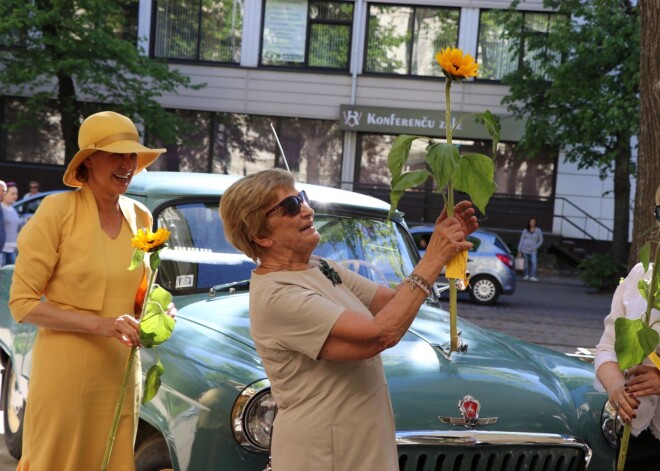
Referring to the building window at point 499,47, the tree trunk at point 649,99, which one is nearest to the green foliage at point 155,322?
the tree trunk at point 649,99

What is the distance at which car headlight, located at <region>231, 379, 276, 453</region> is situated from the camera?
3.41 m

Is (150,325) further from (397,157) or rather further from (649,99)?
(649,99)

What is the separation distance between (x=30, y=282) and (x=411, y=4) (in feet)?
87.4

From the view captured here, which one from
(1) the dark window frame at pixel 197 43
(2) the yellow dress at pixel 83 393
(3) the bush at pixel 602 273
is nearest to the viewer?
(2) the yellow dress at pixel 83 393

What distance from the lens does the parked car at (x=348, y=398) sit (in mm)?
3500

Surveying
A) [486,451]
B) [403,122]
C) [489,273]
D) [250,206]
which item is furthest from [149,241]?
[403,122]

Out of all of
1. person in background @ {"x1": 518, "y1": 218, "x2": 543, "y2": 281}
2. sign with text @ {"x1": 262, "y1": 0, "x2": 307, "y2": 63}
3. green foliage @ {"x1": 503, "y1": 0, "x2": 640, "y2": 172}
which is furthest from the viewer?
sign with text @ {"x1": 262, "y1": 0, "x2": 307, "y2": 63}

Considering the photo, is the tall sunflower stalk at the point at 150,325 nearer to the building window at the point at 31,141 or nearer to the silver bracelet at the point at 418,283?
the silver bracelet at the point at 418,283

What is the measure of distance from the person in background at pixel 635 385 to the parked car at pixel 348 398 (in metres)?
0.26

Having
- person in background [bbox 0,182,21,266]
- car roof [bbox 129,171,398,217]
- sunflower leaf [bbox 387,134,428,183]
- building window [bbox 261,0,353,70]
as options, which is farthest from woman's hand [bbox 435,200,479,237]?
building window [bbox 261,0,353,70]

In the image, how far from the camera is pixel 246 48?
29125 millimetres

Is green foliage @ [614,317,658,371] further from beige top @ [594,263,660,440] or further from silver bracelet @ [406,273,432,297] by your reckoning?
silver bracelet @ [406,273,432,297]

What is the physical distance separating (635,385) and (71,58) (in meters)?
21.6

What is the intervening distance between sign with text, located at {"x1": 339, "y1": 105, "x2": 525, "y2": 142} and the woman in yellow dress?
24.8 m
